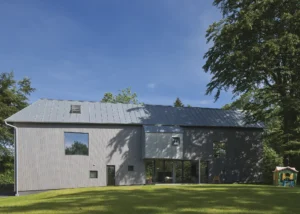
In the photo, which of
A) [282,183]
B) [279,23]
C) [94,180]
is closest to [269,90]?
[279,23]

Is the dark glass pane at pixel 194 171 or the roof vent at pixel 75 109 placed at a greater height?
the roof vent at pixel 75 109

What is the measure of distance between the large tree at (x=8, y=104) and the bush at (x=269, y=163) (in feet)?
73.9

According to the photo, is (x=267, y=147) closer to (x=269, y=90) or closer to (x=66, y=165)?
(x=269, y=90)

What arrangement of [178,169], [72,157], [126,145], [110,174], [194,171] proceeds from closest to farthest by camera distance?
[72,157]
[110,174]
[126,145]
[194,171]
[178,169]

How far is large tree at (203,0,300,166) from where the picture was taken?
20500mm

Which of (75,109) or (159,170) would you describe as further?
(159,170)

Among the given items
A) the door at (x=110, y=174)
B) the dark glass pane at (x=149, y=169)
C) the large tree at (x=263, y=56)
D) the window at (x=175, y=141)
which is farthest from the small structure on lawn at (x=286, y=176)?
the door at (x=110, y=174)

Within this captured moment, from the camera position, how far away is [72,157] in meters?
22.3

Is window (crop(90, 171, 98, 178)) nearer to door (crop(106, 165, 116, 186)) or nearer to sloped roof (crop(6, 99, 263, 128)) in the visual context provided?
door (crop(106, 165, 116, 186))

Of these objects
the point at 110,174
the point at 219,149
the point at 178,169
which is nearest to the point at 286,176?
the point at 219,149

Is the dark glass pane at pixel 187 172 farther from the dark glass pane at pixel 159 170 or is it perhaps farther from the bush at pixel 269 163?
the bush at pixel 269 163

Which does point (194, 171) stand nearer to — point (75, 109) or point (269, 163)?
point (269, 163)

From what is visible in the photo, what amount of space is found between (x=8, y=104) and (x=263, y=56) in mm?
24022

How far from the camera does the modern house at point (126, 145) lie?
2186cm
